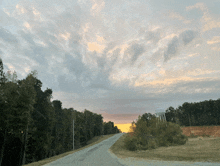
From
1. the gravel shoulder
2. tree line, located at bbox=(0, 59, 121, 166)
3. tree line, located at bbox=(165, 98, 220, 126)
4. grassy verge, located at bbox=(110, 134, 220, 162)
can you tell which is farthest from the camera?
tree line, located at bbox=(165, 98, 220, 126)

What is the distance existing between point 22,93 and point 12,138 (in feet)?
24.7

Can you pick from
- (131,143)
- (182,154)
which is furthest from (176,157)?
(131,143)

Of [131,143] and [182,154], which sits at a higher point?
[131,143]

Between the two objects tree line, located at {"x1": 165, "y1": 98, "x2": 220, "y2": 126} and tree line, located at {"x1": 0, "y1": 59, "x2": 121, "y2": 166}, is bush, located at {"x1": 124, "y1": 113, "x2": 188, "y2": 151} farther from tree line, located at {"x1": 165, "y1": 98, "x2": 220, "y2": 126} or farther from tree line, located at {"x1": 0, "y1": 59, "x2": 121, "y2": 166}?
tree line, located at {"x1": 165, "y1": 98, "x2": 220, "y2": 126}

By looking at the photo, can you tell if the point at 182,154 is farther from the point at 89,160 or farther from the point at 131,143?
the point at 89,160

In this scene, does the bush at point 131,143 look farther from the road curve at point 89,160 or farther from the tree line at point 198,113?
the tree line at point 198,113

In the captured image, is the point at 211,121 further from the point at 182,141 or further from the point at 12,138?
the point at 12,138

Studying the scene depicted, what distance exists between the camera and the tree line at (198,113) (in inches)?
3351

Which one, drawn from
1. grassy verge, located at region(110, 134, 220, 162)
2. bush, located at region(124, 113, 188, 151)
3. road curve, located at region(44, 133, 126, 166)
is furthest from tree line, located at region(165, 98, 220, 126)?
road curve, located at region(44, 133, 126, 166)

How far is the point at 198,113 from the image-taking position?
92438mm

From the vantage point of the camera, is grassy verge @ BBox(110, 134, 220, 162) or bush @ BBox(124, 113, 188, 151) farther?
bush @ BBox(124, 113, 188, 151)

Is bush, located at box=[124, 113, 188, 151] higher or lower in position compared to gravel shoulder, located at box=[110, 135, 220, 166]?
higher

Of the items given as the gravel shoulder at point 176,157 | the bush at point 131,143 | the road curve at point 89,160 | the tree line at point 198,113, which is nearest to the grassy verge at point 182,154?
the gravel shoulder at point 176,157

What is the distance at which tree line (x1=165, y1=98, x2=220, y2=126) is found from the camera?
85125 millimetres
